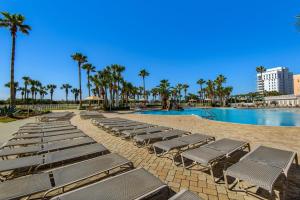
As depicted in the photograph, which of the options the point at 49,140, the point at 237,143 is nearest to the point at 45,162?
the point at 49,140

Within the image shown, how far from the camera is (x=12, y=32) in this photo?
55.8 ft

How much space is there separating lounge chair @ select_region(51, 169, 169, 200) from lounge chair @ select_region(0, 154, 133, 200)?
34 cm

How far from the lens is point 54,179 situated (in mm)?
2303

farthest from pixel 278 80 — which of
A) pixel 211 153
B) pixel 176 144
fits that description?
pixel 211 153

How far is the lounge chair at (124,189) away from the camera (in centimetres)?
189

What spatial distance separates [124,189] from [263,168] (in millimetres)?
2226

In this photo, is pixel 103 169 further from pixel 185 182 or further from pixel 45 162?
A: pixel 185 182

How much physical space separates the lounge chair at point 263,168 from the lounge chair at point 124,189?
1.20 m

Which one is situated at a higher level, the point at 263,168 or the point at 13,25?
the point at 13,25

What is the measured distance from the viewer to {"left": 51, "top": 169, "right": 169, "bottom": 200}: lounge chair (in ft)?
6.22

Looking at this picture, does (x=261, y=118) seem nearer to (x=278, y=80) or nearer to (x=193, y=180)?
(x=193, y=180)

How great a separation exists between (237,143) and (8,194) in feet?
14.9

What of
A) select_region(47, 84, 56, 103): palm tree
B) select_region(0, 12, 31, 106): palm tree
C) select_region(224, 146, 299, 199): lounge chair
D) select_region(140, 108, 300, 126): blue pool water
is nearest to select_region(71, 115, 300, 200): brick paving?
select_region(224, 146, 299, 199): lounge chair

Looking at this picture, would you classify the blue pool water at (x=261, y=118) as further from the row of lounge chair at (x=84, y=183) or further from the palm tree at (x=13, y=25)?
the palm tree at (x=13, y=25)
